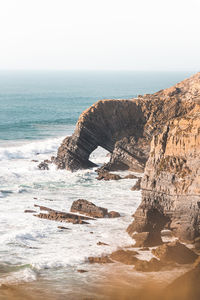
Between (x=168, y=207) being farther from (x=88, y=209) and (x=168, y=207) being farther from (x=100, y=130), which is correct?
(x=100, y=130)

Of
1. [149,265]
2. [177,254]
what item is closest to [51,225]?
[149,265]

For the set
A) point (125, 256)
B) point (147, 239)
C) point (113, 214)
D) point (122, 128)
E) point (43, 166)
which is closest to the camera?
point (125, 256)

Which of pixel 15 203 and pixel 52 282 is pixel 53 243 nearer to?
pixel 52 282

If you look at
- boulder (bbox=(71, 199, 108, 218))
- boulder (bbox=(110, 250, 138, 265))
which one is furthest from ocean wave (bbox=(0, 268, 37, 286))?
boulder (bbox=(71, 199, 108, 218))

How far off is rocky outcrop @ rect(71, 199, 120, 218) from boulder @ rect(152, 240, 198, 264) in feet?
30.3

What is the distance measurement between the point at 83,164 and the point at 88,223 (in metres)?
20.3

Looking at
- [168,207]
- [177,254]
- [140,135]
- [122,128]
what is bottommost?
[177,254]

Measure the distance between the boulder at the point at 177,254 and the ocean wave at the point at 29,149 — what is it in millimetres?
39176

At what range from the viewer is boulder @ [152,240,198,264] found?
27.7 metres

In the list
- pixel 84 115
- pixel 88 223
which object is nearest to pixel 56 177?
pixel 84 115

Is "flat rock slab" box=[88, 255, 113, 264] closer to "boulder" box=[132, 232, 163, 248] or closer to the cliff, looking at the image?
"boulder" box=[132, 232, 163, 248]

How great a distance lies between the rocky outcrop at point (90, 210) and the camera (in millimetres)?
37125

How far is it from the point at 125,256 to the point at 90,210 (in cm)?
973

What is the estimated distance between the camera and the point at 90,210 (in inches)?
1491
